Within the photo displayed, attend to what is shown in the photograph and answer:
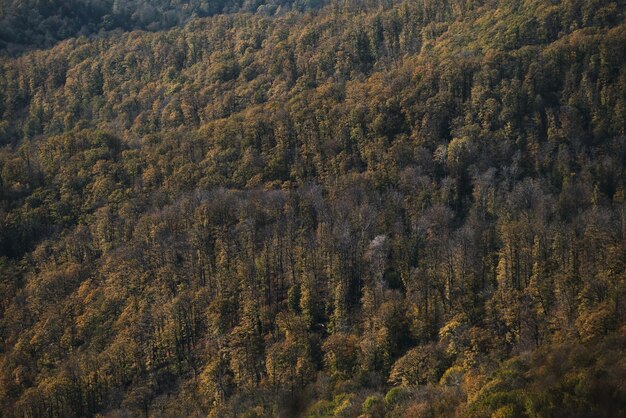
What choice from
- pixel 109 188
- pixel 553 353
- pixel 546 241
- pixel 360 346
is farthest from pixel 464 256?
pixel 109 188

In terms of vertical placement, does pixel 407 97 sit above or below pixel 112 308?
above

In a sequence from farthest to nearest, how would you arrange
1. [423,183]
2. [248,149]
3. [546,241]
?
[248,149] < [423,183] < [546,241]

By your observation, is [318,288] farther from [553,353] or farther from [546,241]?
[553,353]

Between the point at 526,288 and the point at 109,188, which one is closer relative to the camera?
the point at 526,288

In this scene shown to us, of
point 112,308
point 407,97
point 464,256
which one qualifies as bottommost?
point 112,308

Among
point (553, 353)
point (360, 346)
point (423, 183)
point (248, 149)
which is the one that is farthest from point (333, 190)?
point (553, 353)

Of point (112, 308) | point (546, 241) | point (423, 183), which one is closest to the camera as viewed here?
point (546, 241)
